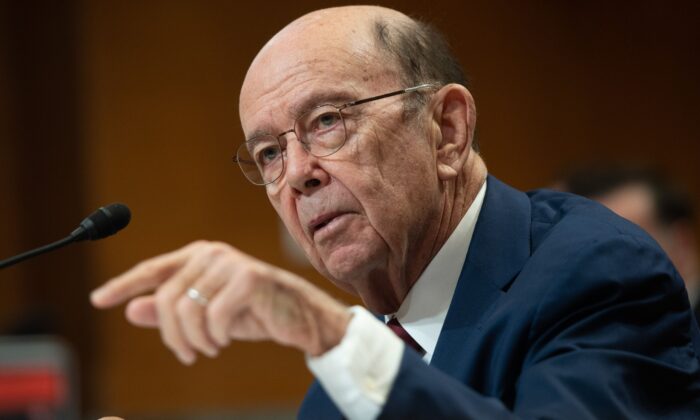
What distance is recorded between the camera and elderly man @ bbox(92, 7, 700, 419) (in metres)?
1.38

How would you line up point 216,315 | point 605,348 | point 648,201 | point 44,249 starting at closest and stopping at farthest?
point 216,315 → point 605,348 → point 44,249 → point 648,201

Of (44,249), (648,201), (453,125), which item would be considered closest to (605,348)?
(453,125)

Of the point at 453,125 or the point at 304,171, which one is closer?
the point at 304,171

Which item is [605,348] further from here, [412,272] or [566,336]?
[412,272]

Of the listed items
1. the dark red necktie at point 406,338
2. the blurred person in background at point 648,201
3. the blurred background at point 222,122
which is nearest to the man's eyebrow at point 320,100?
the dark red necktie at point 406,338

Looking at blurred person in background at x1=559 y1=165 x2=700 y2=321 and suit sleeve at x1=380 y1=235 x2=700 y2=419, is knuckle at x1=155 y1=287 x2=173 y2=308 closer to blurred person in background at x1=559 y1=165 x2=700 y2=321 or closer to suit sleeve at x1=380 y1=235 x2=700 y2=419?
suit sleeve at x1=380 y1=235 x2=700 y2=419

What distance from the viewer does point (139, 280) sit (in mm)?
1354

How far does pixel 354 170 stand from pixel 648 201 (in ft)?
9.88

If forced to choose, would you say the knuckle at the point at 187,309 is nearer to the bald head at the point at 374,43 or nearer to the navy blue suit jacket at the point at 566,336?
the navy blue suit jacket at the point at 566,336

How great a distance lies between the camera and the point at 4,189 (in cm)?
723

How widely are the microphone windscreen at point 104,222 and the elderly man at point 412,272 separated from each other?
20cm

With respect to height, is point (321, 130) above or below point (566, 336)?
above

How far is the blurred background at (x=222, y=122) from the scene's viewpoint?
6.70 metres

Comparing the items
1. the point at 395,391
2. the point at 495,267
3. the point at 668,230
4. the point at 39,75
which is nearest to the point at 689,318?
the point at 495,267
